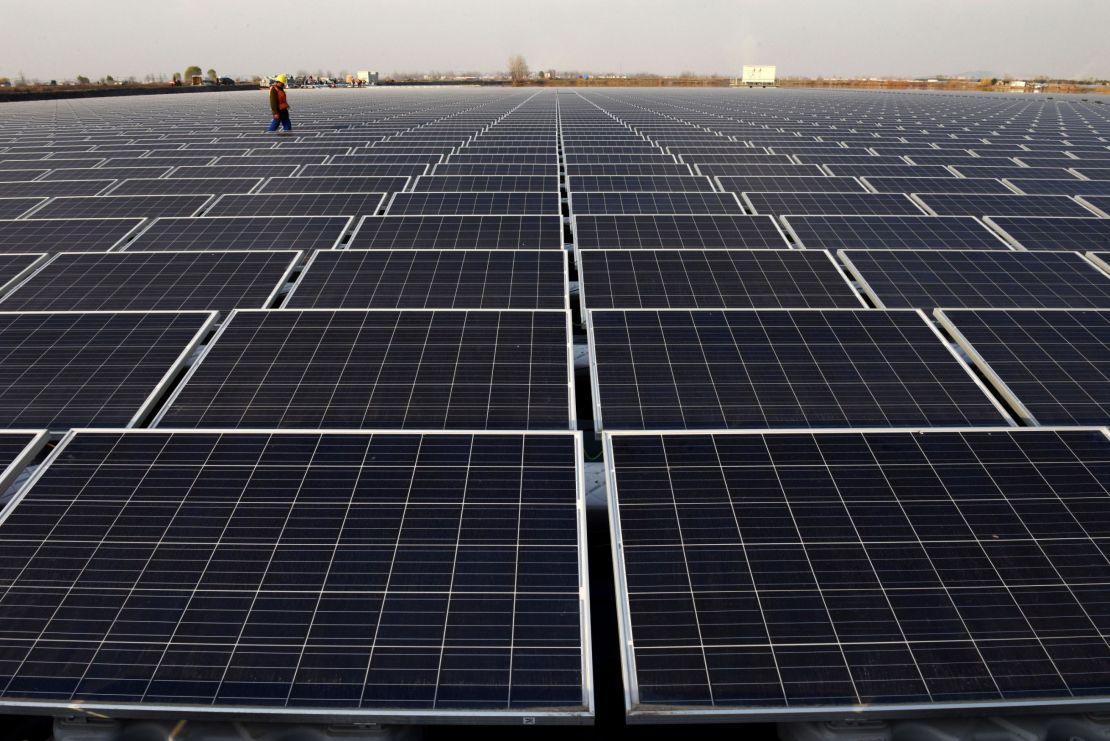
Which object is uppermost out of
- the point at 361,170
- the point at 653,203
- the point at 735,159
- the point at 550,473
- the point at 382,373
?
the point at 361,170

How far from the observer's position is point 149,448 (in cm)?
542

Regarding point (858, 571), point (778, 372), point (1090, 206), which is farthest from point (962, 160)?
point (858, 571)

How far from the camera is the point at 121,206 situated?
15.3 m

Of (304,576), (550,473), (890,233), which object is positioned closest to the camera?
(304,576)

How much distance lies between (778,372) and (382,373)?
4.71 m

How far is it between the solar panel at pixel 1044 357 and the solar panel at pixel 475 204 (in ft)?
30.9

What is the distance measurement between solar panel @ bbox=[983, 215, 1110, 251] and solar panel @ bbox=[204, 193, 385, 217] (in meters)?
14.8

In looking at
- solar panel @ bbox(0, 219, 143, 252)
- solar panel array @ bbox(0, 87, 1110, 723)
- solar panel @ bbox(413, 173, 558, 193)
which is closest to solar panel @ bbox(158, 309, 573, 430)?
solar panel array @ bbox(0, 87, 1110, 723)

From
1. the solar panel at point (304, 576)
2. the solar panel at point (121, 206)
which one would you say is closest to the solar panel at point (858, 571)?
the solar panel at point (304, 576)

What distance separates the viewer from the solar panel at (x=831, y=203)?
14391 millimetres

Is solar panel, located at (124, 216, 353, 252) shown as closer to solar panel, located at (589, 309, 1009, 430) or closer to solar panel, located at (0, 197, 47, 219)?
solar panel, located at (0, 197, 47, 219)

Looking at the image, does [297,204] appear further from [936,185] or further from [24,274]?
[936,185]

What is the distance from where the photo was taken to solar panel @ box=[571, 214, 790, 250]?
11508mm

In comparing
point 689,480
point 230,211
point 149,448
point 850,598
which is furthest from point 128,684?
point 230,211
